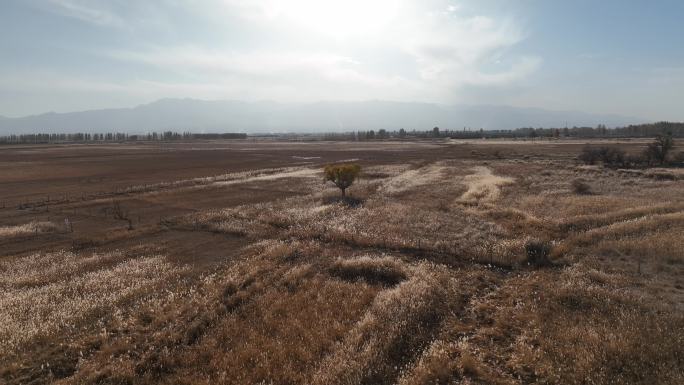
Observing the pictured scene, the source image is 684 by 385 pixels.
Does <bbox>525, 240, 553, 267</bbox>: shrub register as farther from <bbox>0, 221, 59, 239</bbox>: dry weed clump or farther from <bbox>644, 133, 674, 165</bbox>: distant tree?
<bbox>644, 133, 674, 165</bbox>: distant tree

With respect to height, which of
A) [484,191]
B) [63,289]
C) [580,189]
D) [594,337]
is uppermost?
[580,189]

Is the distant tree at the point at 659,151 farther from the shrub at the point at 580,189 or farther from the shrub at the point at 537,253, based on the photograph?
the shrub at the point at 537,253

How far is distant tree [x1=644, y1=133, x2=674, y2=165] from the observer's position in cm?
6222

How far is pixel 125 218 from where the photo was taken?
31.1 m

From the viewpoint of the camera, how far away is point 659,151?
207 ft

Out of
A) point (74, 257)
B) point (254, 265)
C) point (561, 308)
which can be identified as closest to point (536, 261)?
point (561, 308)

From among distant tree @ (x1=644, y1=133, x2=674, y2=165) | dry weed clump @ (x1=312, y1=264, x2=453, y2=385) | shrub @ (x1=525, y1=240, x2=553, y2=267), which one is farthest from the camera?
distant tree @ (x1=644, y1=133, x2=674, y2=165)

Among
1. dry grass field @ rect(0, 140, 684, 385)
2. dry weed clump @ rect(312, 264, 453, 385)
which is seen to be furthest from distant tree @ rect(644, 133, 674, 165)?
dry weed clump @ rect(312, 264, 453, 385)

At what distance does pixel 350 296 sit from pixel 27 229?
1087 inches

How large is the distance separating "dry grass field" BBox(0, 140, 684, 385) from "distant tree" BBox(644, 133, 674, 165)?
140 feet

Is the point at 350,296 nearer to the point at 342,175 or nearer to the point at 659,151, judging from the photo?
the point at 342,175

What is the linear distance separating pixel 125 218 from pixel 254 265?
1959 cm

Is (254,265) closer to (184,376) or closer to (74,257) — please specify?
(184,376)

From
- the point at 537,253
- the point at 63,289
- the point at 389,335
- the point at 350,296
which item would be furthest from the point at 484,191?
the point at 63,289
